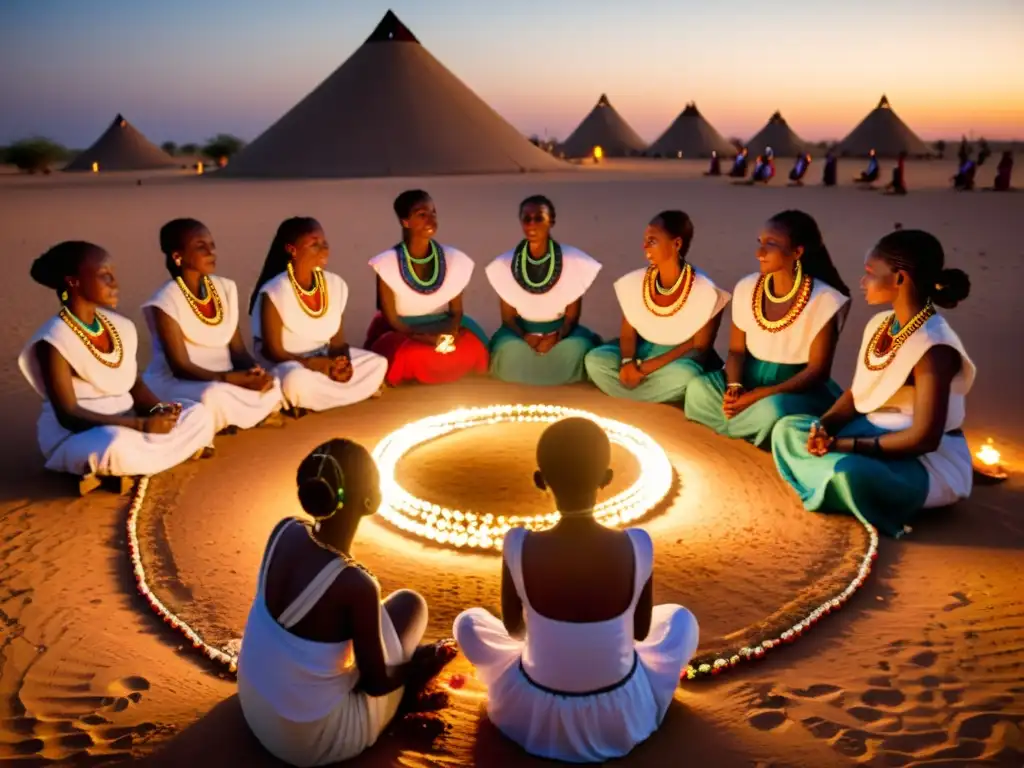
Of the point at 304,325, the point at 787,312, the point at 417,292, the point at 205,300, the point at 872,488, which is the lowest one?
the point at 872,488

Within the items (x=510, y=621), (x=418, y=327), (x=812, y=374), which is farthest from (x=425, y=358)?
(x=510, y=621)

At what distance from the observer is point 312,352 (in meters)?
7.21

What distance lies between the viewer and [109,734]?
322 cm

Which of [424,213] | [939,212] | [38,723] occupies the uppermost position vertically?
[939,212]

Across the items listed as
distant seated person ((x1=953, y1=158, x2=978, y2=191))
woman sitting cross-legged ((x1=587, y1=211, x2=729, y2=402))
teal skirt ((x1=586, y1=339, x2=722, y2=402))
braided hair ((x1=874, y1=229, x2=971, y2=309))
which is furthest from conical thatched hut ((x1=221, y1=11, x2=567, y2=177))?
braided hair ((x1=874, y1=229, x2=971, y2=309))

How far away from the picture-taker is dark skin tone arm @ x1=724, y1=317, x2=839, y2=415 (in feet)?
19.4

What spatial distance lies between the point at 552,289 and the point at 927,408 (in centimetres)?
359

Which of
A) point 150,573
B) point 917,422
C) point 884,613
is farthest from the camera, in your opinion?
point 917,422

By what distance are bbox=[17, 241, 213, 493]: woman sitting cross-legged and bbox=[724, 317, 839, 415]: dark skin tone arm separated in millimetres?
4113

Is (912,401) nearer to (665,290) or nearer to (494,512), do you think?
(665,290)

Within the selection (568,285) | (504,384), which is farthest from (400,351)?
(568,285)

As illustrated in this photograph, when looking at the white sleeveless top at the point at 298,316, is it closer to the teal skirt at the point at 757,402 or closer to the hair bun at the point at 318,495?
the teal skirt at the point at 757,402

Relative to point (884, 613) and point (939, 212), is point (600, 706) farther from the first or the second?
point (939, 212)

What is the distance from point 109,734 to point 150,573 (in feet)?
4.42
